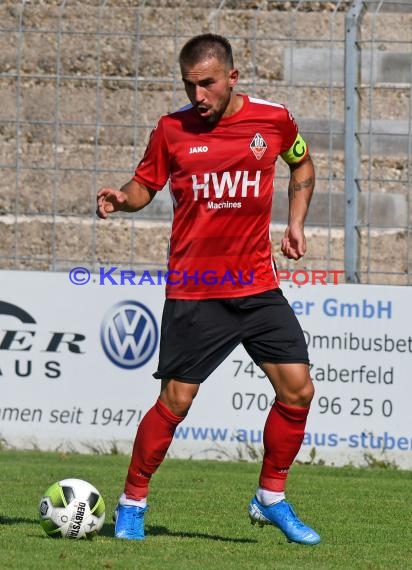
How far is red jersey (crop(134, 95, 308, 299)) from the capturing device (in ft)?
19.1

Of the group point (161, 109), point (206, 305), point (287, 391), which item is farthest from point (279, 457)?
point (161, 109)

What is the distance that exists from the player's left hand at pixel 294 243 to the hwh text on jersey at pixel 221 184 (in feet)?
1.03

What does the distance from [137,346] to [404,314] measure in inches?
79.7

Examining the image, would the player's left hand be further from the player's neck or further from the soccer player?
the player's neck

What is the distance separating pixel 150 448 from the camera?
232 inches

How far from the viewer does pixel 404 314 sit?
970cm

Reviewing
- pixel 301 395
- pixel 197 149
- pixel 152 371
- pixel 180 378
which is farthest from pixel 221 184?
pixel 152 371

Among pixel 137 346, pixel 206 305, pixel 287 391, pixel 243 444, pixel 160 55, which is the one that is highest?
pixel 160 55

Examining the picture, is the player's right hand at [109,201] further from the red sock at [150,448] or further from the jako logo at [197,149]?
the red sock at [150,448]

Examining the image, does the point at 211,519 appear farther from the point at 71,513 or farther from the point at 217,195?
the point at 217,195

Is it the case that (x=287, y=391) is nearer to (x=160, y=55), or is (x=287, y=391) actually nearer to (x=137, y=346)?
(x=137, y=346)

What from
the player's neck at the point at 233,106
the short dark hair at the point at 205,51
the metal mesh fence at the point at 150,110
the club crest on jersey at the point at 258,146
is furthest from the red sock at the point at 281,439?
the metal mesh fence at the point at 150,110

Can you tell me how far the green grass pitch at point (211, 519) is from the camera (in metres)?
5.32

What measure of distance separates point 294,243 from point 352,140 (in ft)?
14.2
